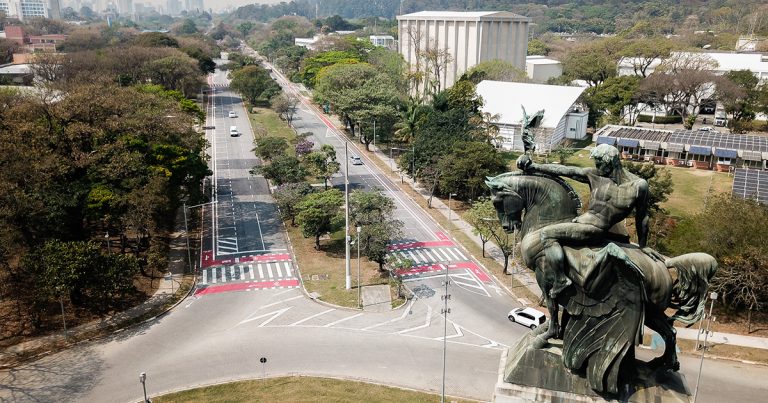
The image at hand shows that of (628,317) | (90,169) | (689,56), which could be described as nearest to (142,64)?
(90,169)

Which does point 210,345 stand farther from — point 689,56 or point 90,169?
point 689,56

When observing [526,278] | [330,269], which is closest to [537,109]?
[526,278]

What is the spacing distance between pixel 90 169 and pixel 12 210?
24.4 feet

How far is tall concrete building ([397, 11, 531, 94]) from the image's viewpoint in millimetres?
106562

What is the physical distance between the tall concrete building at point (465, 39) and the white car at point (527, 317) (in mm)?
76556

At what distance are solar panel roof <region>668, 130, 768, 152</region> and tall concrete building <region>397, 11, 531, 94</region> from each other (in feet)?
140

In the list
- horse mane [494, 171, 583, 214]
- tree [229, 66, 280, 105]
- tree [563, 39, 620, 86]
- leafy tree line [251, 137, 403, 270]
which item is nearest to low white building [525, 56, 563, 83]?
tree [563, 39, 620, 86]

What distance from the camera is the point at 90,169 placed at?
3919cm

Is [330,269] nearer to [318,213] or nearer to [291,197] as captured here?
[318,213]

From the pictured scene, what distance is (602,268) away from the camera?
16719 millimetres

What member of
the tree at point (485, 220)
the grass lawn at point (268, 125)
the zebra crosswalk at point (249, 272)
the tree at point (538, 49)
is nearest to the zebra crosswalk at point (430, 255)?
the tree at point (485, 220)

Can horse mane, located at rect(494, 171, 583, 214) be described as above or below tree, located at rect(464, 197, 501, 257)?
above

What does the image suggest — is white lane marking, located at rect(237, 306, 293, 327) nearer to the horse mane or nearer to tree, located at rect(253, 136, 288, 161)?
the horse mane

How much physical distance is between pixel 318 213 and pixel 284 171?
12470mm
